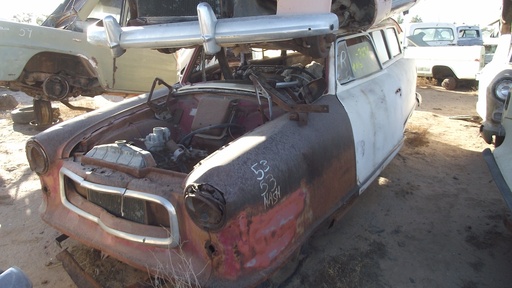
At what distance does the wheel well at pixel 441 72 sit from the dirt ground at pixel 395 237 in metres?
6.68

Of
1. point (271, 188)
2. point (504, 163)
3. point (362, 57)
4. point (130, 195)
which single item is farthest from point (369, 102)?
point (130, 195)

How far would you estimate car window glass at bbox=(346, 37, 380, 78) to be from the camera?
372 cm

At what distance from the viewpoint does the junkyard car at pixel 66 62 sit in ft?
19.1

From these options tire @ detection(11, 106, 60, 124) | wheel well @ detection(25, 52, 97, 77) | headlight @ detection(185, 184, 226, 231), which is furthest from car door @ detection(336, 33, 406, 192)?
tire @ detection(11, 106, 60, 124)

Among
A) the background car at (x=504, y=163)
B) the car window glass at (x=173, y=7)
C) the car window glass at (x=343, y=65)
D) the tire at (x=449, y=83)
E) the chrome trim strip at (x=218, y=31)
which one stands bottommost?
the tire at (x=449, y=83)

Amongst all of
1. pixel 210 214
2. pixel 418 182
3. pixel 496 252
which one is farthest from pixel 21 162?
pixel 496 252

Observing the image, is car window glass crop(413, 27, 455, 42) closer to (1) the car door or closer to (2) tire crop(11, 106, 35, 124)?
(1) the car door

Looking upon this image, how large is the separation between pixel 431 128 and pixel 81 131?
5.49 m

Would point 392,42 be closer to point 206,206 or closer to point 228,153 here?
point 228,153

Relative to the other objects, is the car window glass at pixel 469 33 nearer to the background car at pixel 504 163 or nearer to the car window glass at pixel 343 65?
the background car at pixel 504 163

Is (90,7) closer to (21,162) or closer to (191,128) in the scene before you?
(21,162)

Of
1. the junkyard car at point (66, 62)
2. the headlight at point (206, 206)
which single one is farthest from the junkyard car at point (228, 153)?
the junkyard car at point (66, 62)

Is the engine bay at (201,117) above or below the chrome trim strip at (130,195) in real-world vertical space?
above

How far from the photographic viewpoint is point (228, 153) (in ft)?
7.53
